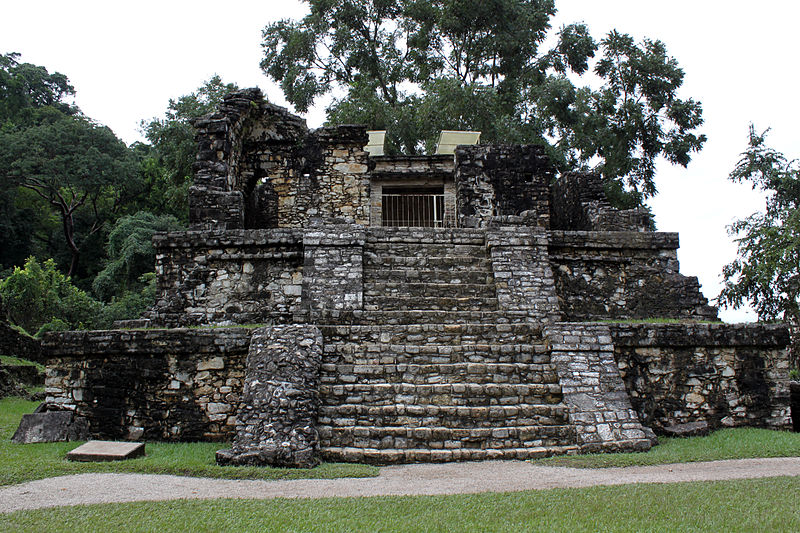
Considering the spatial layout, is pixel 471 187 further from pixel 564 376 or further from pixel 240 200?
pixel 564 376

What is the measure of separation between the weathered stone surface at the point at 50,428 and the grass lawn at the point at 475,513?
3018mm

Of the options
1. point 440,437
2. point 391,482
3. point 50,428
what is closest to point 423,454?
point 440,437

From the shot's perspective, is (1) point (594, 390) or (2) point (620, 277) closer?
(1) point (594, 390)

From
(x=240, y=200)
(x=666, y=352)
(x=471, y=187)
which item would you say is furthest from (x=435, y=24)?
(x=666, y=352)

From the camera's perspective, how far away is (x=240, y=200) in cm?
1110

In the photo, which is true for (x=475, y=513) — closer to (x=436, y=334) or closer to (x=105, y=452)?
(x=436, y=334)

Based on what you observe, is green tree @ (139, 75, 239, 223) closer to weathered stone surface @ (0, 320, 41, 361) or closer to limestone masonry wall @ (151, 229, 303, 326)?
weathered stone surface @ (0, 320, 41, 361)

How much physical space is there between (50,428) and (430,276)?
5487 millimetres

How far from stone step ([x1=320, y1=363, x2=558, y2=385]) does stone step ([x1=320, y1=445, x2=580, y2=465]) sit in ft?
3.14

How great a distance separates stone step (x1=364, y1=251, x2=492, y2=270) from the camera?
371 inches

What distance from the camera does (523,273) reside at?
9.18 m

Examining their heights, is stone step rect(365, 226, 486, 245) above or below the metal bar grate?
below

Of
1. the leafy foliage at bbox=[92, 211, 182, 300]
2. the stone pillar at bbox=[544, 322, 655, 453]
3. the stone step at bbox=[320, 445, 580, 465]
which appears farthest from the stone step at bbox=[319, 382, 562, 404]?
the leafy foliage at bbox=[92, 211, 182, 300]

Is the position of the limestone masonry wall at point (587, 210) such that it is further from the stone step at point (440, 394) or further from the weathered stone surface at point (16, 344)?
the weathered stone surface at point (16, 344)
